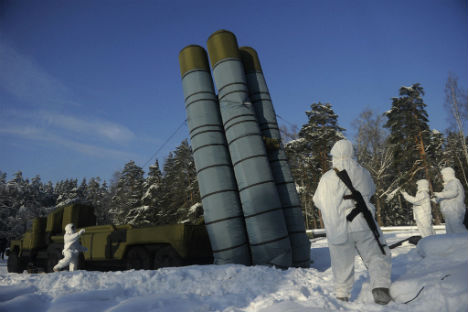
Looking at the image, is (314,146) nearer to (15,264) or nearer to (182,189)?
(182,189)

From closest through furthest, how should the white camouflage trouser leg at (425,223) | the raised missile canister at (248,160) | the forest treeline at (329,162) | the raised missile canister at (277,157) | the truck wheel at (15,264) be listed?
the raised missile canister at (248,160), the raised missile canister at (277,157), the white camouflage trouser leg at (425,223), the truck wheel at (15,264), the forest treeline at (329,162)

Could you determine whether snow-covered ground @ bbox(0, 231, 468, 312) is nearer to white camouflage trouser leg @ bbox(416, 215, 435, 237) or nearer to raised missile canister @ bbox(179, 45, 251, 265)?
raised missile canister @ bbox(179, 45, 251, 265)

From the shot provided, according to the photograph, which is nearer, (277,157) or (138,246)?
(138,246)

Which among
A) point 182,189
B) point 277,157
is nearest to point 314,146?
point 182,189

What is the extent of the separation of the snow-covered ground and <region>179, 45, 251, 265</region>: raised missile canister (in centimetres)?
142

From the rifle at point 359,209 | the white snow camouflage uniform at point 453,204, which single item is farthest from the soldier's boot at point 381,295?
the white snow camouflage uniform at point 453,204

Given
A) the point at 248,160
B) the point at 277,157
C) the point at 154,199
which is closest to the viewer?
the point at 248,160

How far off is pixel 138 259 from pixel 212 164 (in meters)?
3.01

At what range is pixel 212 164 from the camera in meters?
7.45

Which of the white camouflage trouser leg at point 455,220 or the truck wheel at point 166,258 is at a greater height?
the truck wheel at point 166,258

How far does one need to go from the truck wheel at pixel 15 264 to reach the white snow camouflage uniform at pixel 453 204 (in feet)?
48.3

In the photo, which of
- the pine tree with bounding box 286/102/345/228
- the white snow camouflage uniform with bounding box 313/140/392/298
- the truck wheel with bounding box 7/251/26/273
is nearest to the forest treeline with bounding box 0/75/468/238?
the pine tree with bounding box 286/102/345/228

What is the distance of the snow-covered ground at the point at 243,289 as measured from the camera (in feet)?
10.4

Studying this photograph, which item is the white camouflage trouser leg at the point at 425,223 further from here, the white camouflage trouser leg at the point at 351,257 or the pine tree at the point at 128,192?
the pine tree at the point at 128,192
